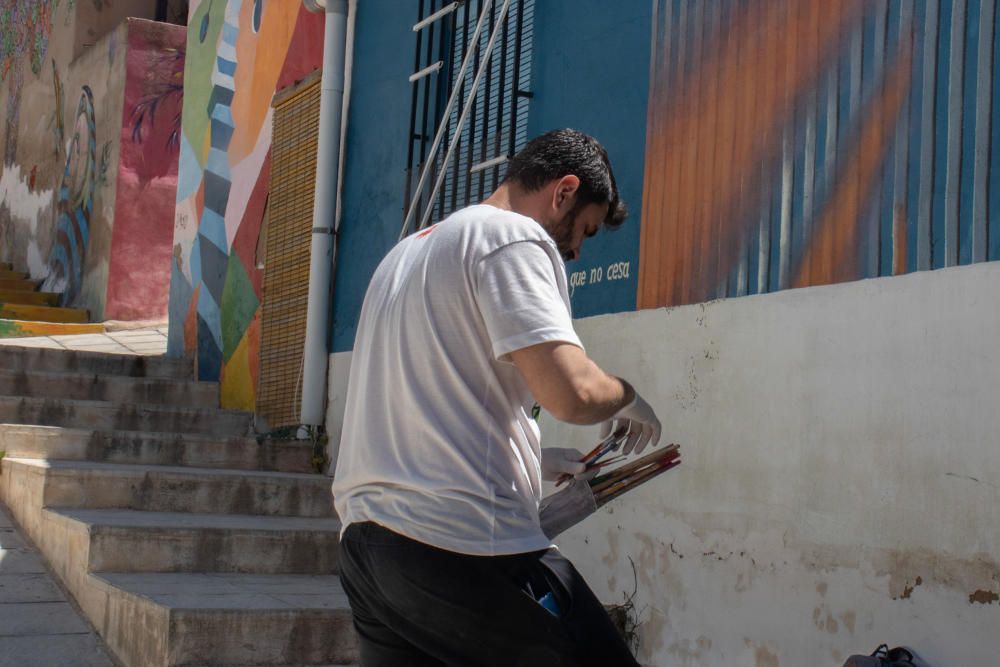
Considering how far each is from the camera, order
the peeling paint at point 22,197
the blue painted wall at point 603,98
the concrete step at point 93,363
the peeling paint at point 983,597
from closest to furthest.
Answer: the peeling paint at point 983,597 < the blue painted wall at point 603,98 < the concrete step at point 93,363 < the peeling paint at point 22,197

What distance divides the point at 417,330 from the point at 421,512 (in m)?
0.30

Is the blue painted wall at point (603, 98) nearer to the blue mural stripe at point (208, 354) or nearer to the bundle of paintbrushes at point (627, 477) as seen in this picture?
the bundle of paintbrushes at point (627, 477)

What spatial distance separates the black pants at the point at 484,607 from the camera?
2.09 m

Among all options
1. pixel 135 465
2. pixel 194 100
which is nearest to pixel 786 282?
pixel 135 465

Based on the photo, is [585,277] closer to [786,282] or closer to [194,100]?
[786,282]

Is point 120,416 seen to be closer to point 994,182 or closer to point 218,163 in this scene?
point 218,163

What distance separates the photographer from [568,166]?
234cm

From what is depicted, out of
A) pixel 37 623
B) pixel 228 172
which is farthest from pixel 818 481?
pixel 228 172

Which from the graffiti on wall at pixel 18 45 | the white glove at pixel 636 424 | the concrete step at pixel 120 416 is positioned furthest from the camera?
the graffiti on wall at pixel 18 45

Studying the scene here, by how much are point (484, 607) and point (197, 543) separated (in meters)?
3.68

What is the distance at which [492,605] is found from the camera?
2.09 meters

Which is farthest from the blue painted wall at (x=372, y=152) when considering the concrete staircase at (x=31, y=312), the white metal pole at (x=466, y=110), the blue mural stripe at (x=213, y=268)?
the concrete staircase at (x=31, y=312)

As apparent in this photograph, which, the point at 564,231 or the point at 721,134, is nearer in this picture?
the point at 564,231

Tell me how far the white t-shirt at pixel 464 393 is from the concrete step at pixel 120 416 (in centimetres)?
552
